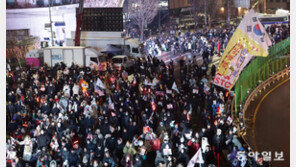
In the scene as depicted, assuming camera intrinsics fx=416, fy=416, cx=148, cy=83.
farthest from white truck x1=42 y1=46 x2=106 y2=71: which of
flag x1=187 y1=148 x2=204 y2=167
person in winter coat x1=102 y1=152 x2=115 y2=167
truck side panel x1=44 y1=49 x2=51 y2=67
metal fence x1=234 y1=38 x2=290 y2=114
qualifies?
flag x1=187 y1=148 x2=204 y2=167

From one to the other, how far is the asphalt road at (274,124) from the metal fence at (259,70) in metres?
0.84

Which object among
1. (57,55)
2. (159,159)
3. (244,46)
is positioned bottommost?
(159,159)

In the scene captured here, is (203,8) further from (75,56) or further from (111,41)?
(75,56)

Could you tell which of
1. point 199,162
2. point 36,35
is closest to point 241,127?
point 199,162

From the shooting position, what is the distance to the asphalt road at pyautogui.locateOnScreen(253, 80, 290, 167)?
14.3 meters

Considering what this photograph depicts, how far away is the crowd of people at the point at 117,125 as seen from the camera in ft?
40.1

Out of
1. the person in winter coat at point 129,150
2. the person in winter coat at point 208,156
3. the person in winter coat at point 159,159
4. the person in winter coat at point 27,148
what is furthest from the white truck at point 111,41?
the person in winter coat at point 159,159

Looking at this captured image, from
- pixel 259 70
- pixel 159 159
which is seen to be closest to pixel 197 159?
pixel 159 159

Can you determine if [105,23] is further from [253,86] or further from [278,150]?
[278,150]

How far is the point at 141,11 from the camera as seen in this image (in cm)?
5112

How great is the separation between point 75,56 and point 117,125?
1454 cm

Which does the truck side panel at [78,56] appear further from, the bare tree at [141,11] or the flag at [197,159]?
the bare tree at [141,11]

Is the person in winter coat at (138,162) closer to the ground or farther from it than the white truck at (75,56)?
closer to the ground

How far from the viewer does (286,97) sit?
19.5 m
